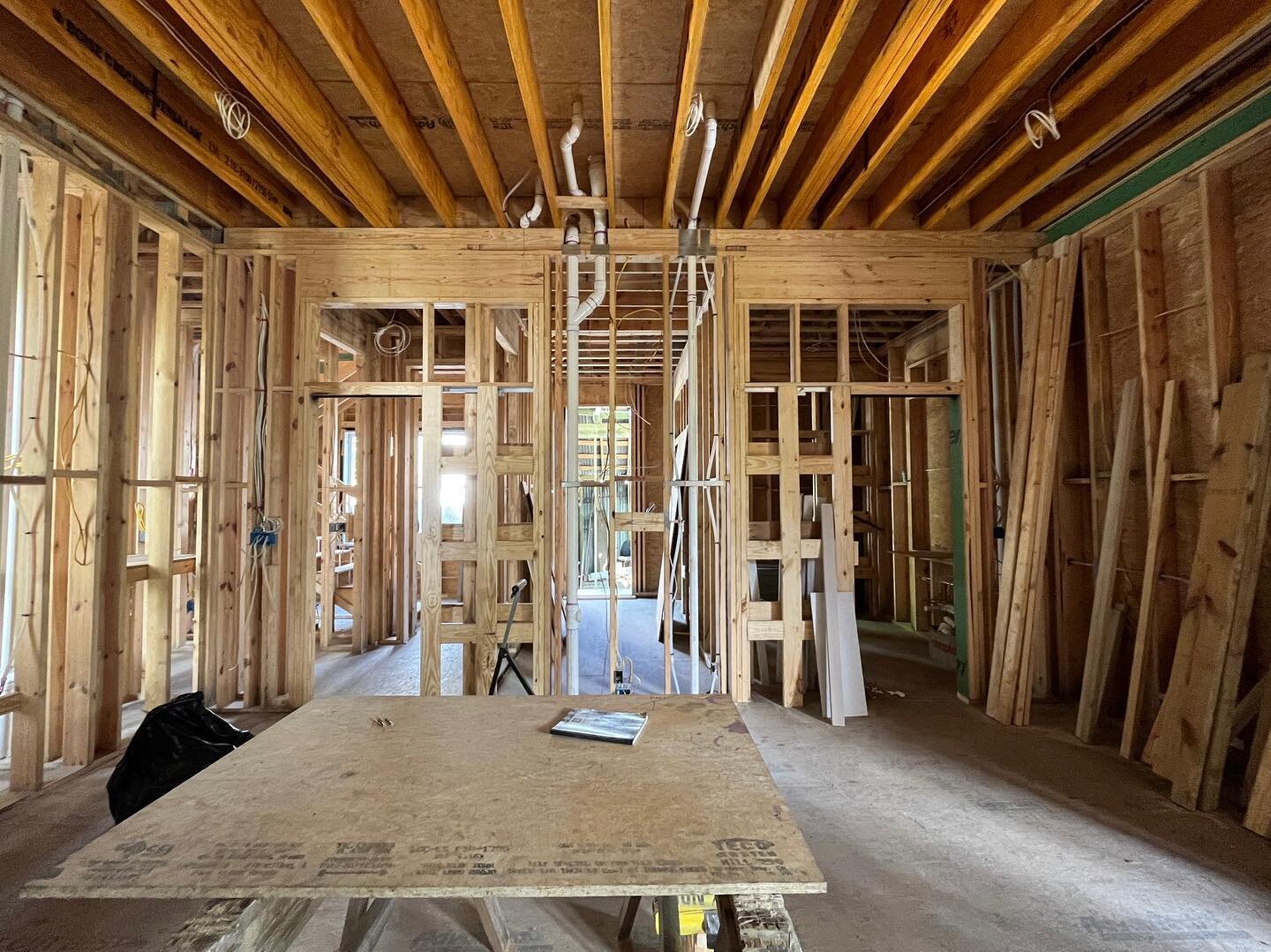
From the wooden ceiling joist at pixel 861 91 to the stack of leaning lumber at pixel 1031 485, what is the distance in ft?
5.55

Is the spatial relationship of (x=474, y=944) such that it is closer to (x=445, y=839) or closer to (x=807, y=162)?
(x=445, y=839)

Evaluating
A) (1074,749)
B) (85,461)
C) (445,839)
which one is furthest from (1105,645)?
(85,461)

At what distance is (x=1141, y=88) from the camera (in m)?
2.85

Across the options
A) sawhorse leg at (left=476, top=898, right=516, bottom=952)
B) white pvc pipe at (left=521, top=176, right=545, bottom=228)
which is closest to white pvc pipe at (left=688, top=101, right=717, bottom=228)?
white pvc pipe at (left=521, top=176, right=545, bottom=228)

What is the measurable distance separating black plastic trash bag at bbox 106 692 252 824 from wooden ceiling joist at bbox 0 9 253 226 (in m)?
2.86

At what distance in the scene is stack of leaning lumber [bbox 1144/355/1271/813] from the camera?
104 inches

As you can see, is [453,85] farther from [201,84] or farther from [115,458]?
[115,458]

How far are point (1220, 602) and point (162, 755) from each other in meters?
4.35

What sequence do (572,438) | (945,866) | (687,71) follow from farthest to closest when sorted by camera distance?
(572,438)
(687,71)
(945,866)

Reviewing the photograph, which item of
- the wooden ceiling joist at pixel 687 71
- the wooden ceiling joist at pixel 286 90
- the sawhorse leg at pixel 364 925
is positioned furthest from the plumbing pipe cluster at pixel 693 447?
the sawhorse leg at pixel 364 925

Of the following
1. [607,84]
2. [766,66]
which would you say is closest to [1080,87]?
[766,66]

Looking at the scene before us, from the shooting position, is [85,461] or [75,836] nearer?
[75,836]

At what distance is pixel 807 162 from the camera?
3.68 meters

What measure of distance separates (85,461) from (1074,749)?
5561 millimetres
